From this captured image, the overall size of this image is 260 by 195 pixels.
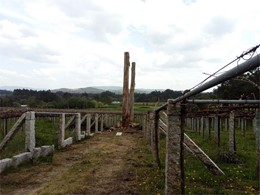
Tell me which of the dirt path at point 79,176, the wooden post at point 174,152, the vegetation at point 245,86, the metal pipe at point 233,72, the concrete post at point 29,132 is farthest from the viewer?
the concrete post at point 29,132

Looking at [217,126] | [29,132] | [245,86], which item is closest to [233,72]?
[29,132]

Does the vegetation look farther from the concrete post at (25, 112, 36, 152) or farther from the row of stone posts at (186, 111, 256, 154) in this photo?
the concrete post at (25, 112, 36, 152)

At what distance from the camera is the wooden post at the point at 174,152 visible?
17.9 feet

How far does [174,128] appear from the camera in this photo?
5512mm

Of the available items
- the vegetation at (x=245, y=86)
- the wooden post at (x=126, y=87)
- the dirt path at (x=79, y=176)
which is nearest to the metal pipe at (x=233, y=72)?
the vegetation at (x=245, y=86)

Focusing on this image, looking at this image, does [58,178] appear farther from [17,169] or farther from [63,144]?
[63,144]

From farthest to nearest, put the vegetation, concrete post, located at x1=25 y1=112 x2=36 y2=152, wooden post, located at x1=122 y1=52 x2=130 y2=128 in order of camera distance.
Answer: wooden post, located at x1=122 y1=52 x2=130 y2=128 < concrete post, located at x1=25 y1=112 x2=36 y2=152 < the vegetation

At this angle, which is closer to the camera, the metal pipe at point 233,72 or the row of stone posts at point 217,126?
the metal pipe at point 233,72

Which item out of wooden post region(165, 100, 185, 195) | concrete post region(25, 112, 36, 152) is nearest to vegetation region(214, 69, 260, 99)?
wooden post region(165, 100, 185, 195)

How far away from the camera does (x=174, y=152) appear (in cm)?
554

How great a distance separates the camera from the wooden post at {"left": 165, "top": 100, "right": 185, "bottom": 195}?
17.9 ft

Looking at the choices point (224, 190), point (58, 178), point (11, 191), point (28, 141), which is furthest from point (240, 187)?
point (28, 141)

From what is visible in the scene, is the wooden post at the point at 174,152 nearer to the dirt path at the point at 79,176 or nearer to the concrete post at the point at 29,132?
the dirt path at the point at 79,176

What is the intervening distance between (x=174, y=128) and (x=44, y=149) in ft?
22.9
